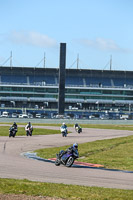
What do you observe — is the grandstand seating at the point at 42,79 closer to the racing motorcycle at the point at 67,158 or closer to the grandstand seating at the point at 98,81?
the grandstand seating at the point at 98,81

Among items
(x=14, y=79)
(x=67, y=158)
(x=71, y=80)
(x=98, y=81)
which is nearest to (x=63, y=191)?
(x=67, y=158)

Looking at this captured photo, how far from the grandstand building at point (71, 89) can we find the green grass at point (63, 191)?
12038cm

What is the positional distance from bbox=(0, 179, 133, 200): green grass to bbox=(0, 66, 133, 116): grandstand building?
120382 mm

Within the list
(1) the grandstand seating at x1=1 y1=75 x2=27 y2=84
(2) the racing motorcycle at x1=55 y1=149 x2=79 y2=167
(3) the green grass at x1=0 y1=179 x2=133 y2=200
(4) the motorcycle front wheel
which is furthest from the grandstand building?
(3) the green grass at x1=0 y1=179 x2=133 y2=200

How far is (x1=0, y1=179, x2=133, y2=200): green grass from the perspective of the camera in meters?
14.0

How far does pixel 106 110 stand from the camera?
141 m

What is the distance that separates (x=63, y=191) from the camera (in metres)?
14.7

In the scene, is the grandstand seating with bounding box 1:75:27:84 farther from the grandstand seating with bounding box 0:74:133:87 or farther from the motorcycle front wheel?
the motorcycle front wheel

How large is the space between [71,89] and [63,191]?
425ft

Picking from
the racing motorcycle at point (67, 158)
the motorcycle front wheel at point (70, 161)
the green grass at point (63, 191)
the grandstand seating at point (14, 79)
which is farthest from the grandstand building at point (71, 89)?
the green grass at point (63, 191)

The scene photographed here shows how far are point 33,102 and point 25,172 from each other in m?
125

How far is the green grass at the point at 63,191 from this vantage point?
14.0 m

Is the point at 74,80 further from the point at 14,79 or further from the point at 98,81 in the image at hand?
the point at 14,79

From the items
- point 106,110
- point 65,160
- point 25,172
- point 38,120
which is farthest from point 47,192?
point 106,110
